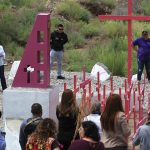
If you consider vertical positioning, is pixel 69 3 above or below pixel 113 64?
above

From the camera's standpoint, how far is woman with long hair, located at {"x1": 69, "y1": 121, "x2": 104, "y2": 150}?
823cm

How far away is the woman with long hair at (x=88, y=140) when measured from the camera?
27.0 ft

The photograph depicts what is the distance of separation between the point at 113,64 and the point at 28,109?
31.2 feet

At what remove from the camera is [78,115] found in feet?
33.2

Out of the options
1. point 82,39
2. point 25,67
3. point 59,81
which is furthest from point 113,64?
point 25,67

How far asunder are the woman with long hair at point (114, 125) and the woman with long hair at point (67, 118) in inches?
35.3

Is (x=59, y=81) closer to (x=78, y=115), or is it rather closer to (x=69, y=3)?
(x=78, y=115)

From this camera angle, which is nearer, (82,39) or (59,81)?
(59,81)

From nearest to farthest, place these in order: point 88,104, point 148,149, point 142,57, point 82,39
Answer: point 148,149
point 88,104
point 142,57
point 82,39

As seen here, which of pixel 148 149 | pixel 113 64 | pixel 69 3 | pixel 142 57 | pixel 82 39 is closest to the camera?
pixel 148 149

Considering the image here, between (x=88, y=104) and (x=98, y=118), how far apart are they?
288 cm

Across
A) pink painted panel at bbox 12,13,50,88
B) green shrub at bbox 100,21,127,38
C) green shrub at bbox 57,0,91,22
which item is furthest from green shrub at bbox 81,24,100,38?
pink painted panel at bbox 12,13,50,88

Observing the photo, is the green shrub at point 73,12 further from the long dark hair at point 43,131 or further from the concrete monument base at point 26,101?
the long dark hair at point 43,131

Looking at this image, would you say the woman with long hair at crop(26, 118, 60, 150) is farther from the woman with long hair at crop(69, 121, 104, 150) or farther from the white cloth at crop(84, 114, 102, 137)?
the white cloth at crop(84, 114, 102, 137)
